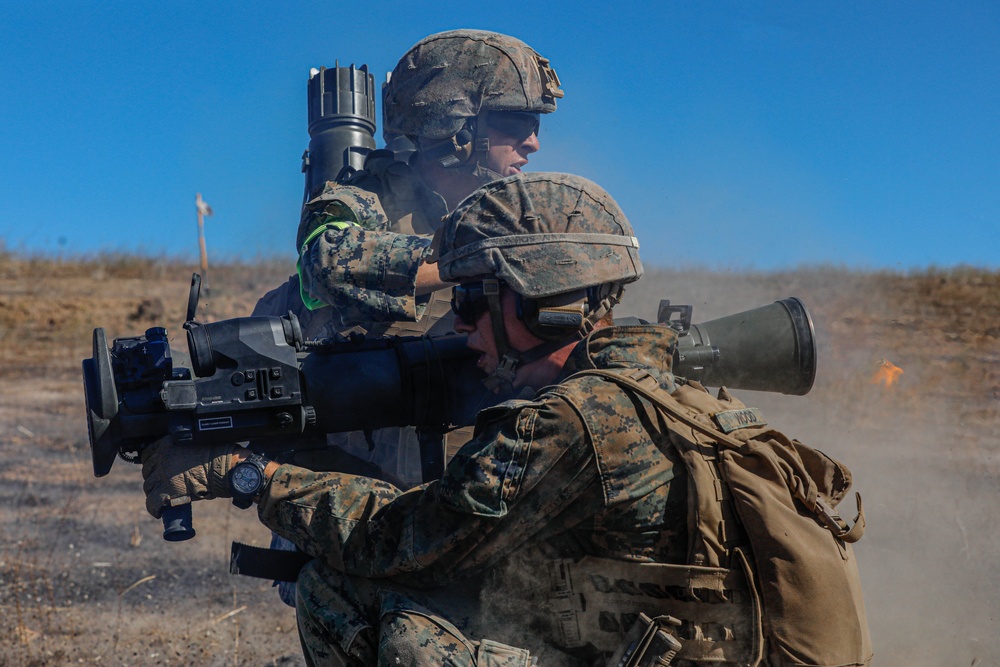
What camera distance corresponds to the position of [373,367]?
2.52 m

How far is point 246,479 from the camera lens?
2.30 metres

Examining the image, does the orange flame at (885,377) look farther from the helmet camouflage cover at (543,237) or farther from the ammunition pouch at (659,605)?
the ammunition pouch at (659,605)

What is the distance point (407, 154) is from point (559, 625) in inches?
98.5

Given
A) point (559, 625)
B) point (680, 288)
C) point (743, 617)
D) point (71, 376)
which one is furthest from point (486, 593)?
point (71, 376)

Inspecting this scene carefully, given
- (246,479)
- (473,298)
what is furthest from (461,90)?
(246,479)

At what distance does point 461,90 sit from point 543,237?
1551 millimetres

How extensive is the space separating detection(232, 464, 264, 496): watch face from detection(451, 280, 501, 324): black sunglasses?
0.69 meters

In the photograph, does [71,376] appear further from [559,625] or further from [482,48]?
[559,625]

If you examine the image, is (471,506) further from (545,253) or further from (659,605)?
(545,253)

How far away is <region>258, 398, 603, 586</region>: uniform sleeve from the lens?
1918mm

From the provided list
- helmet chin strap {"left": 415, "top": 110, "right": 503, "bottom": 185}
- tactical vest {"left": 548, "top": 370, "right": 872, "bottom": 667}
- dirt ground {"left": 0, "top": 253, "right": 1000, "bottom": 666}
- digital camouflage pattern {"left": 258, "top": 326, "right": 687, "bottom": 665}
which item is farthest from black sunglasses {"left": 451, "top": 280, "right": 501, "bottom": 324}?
dirt ground {"left": 0, "top": 253, "right": 1000, "bottom": 666}

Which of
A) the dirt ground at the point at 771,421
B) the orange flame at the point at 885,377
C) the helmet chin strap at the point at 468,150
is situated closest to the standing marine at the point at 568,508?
the helmet chin strap at the point at 468,150

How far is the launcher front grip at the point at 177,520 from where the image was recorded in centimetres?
234

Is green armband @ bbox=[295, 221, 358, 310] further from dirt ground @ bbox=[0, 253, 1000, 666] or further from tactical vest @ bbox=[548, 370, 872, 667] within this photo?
dirt ground @ bbox=[0, 253, 1000, 666]
